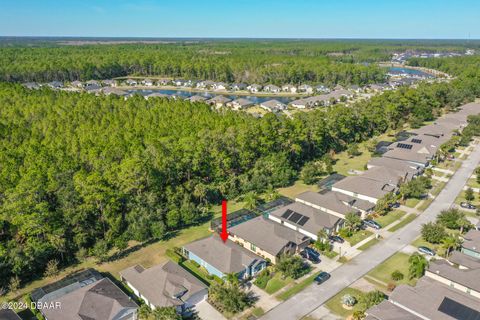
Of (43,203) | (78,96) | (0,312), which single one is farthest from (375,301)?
(78,96)

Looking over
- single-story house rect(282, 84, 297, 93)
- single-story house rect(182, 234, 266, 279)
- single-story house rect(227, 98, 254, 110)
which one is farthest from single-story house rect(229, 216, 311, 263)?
single-story house rect(282, 84, 297, 93)

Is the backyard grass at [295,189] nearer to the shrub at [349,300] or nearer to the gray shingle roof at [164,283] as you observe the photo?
the shrub at [349,300]

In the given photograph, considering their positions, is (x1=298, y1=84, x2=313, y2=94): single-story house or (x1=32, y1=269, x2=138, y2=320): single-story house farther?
(x1=298, y1=84, x2=313, y2=94): single-story house

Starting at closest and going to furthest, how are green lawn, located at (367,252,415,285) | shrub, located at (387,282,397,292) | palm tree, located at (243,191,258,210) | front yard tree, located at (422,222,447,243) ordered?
shrub, located at (387,282,397,292) < green lawn, located at (367,252,415,285) < front yard tree, located at (422,222,447,243) < palm tree, located at (243,191,258,210)

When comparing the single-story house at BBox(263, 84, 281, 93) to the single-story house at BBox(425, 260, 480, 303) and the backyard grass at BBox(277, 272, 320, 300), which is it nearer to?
the single-story house at BBox(425, 260, 480, 303)

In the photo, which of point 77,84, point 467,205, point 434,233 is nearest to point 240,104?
→ point 77,84

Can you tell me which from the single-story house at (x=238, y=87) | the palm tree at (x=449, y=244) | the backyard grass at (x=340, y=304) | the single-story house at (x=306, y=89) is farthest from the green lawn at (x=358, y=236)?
the single-story house at (x=238, y=87)
